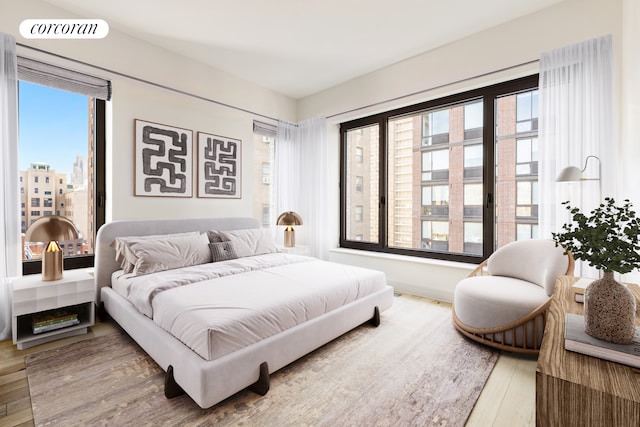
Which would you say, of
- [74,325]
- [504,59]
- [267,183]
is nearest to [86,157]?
[74,325]

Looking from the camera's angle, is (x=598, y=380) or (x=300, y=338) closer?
(x=598, y=380)

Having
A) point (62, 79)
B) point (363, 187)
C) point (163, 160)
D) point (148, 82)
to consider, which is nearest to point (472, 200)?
point (363, 187)

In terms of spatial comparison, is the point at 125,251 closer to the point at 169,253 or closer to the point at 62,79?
the point at 169,253

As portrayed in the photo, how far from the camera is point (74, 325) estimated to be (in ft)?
7.93

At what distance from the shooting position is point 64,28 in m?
2.63

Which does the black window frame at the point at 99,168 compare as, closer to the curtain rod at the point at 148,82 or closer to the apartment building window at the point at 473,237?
the curtain rod at the point at 148,82

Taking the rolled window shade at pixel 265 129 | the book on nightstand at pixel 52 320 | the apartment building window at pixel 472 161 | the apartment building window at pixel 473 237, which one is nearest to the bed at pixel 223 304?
the book on nightstand at pixel 52 320

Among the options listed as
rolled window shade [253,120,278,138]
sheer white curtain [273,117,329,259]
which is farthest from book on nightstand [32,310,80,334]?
rolled window shade [253,120,278,138]

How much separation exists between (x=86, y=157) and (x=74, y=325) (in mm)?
1626

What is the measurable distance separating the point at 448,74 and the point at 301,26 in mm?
1646

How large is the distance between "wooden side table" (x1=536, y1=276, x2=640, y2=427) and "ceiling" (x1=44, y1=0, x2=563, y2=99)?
2.80 m

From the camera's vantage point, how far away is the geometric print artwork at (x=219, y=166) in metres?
3.66

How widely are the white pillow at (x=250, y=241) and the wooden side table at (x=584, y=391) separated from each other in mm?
2808

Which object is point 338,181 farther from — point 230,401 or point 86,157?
point 230,401
